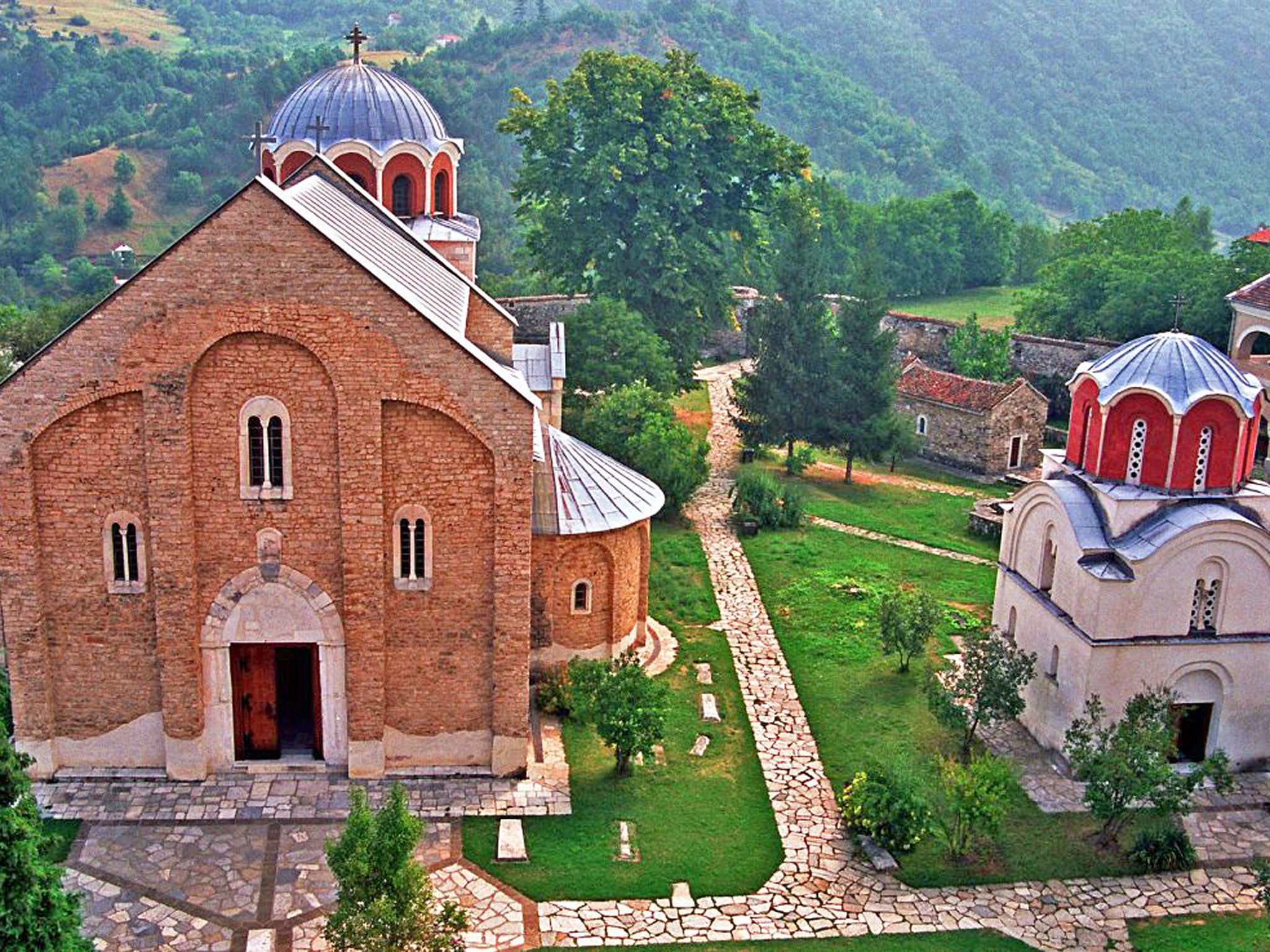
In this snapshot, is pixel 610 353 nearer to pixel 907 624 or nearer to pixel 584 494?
pixel 584 494

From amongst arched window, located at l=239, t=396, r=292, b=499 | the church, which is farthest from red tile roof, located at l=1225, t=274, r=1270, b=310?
arched window, located at l=239, t=396, r=292, b=499

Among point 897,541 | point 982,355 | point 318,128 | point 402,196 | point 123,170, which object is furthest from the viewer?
point 123,170

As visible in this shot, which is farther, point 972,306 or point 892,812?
point 972,306

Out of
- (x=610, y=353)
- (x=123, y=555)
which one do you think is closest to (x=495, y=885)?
(x=123, y=555)

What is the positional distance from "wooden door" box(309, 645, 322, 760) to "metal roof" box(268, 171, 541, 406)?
552 cm

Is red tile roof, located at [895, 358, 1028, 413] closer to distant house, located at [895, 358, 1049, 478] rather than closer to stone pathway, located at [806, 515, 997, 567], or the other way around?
distant house, located at [895, 358, 1049, 478]

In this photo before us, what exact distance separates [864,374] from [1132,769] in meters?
22.1

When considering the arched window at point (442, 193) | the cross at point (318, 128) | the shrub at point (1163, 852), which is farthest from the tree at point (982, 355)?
the shrub at point (1163, 852)

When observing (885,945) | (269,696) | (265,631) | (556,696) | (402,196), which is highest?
(402,196)

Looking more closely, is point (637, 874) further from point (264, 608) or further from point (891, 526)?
point (891, 526)

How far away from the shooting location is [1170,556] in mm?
21312

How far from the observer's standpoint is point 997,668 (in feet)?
74.0

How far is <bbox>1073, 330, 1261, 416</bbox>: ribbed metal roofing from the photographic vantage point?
2172 centimetres

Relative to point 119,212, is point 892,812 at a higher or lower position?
lower
